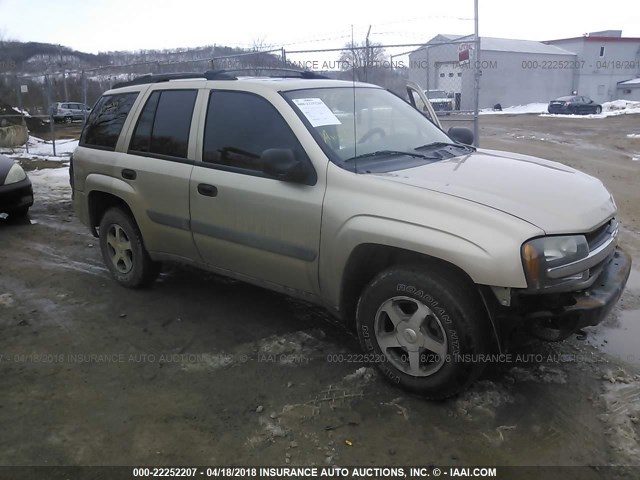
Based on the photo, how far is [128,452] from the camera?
9.02 feet

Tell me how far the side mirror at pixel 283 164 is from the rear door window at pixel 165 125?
1.06 metres

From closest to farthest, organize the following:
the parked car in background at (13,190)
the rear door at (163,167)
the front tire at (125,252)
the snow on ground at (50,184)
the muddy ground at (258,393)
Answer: the muddy ground at (258,393) < the rear door at (163,167) < the front tire at (125,252) < the parked car in background at (13,190) < the snow on ground at (50,184)

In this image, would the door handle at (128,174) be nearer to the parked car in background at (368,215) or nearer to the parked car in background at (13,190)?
the parked car in background at (368,215)

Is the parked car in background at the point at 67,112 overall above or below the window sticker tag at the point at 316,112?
above

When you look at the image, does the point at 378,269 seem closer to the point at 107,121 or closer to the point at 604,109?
the point at 107,121

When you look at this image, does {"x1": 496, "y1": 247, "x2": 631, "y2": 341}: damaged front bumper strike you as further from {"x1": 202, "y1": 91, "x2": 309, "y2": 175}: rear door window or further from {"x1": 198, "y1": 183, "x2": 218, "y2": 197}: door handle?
{"x1": 198, "y1": 183, "x2": 218, "y2": 197}: door handle

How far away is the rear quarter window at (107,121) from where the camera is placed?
15.5 feet

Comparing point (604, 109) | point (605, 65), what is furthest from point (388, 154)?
point (605, 65)

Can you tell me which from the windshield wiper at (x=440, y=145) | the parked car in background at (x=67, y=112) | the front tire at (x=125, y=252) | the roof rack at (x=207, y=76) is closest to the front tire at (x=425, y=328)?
the windshield wiper at (x=440, y=145)

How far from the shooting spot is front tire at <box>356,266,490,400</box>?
285 centimetres

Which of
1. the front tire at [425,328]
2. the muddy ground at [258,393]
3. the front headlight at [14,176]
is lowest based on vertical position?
the muddy ground at [258,393]

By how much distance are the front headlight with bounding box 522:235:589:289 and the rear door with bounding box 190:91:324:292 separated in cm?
126

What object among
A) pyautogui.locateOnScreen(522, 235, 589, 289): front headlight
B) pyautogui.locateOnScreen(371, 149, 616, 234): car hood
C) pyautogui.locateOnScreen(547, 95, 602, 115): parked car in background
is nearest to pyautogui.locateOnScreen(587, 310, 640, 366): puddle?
pyautogui.locateOnScreen(371, 149, 616, 234): car hood

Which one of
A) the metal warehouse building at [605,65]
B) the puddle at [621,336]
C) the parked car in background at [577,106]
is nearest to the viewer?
the puddle at [621,336]
